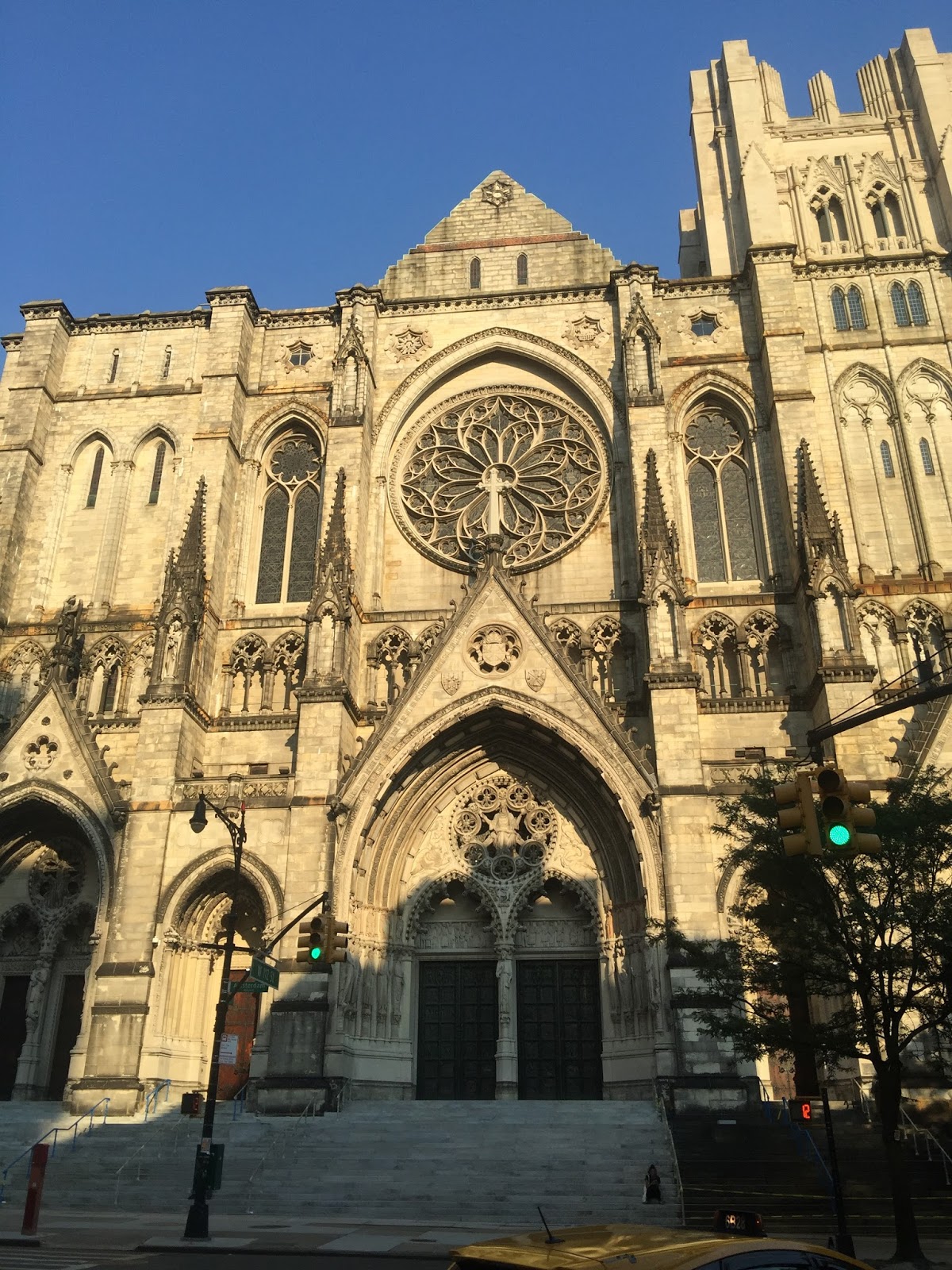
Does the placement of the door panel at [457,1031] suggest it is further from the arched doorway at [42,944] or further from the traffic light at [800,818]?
the traffic light at [800,818]

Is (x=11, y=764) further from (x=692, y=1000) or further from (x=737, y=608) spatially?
(x=737, y=608)

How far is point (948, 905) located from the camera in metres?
13.0

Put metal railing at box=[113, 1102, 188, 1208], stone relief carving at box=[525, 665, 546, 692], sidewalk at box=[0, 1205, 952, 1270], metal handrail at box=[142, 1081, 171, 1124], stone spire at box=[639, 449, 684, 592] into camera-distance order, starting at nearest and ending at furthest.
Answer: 1. sidewalk at box=[0, 1205, 952, 1270]
2. metal railing at box=[113, 1102, 188, 1208]
3. metal handrail at box=[142, 1081, 171, 1124]
4. stone relief carving at box=[525, 665, 546, 692]
5. stone spire at box=[639, 449, 684, 592]

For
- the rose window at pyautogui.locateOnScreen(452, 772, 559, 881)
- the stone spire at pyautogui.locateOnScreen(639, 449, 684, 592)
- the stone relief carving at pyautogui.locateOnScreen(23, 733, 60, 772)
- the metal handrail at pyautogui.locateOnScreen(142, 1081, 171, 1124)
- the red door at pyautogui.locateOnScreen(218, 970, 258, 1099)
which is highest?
the stone spire at pyautogui.locateOnScreen(639, 449, 684, 592)

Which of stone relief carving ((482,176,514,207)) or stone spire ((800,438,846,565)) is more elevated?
stone relief carving ((482,176,514,207))

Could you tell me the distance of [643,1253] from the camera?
13.5 ft

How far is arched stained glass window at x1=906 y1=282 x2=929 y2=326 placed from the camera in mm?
29141

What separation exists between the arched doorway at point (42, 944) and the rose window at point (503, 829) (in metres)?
8.49

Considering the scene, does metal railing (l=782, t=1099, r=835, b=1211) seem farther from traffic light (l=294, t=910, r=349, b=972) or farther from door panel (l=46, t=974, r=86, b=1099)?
door panel (l=46, t=974, r=86, b=1099)

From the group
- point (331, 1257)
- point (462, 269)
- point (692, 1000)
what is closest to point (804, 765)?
point (692, 1000)

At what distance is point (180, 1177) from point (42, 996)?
8349 millimetres

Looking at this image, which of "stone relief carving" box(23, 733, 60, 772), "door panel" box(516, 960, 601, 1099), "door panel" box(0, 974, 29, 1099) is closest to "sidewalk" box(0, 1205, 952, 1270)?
"door panel" box(516, 960, 601, 1099)

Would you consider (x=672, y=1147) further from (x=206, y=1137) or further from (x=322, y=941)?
(x=206, y=1137)

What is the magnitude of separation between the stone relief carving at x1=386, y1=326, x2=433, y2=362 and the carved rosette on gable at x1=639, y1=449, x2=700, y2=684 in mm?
9437
